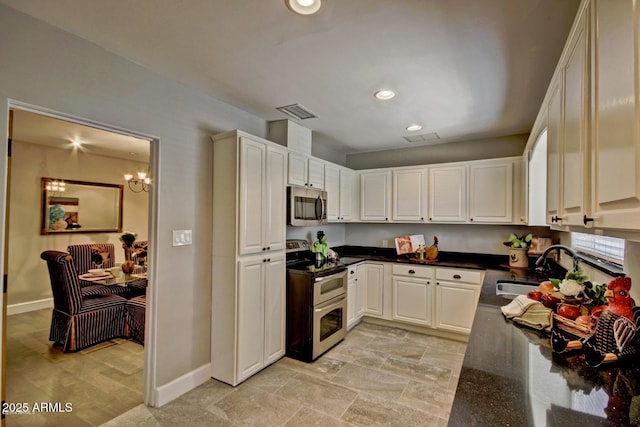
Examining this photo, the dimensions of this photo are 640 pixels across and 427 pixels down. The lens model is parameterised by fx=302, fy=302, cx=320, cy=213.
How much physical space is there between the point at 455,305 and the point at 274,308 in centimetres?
213

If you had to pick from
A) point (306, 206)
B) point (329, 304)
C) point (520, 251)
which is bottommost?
point (329, 304)

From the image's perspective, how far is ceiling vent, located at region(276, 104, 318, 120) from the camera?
2.93 metres

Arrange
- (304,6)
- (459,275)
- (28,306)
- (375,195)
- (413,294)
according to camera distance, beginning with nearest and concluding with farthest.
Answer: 1. (304,6)
2. (459,275)
3. (413,294)
4. (375,195)
5. (28,306)

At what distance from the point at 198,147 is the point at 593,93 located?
2540mm

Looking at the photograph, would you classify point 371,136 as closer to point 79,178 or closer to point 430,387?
point 430,387

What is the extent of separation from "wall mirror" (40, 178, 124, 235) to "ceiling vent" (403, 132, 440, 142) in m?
5.21

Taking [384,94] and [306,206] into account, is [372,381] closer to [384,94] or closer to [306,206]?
[306,206]

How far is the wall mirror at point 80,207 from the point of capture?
477cm

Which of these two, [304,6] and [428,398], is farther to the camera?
[428,398]

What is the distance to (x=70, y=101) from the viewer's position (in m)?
1.85

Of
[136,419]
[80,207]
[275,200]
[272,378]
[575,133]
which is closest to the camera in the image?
[575,133]

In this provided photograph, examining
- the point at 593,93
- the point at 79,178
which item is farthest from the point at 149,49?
the point at 79,178

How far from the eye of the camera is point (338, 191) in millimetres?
4105

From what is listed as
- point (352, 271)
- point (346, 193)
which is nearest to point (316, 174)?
point (346, 193)
